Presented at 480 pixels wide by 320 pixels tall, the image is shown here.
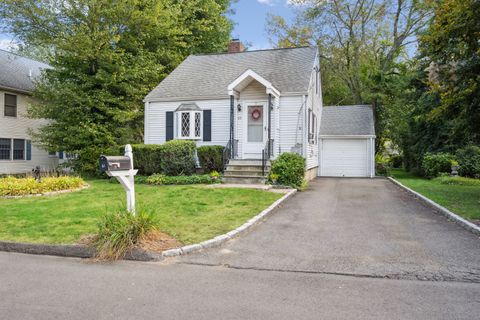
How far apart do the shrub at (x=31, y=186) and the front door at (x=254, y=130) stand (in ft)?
23.8

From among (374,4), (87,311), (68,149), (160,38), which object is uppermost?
(374,4)

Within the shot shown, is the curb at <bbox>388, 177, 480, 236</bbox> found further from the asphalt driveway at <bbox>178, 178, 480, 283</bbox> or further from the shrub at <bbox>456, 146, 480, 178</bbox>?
the shrub at <bbox>456, 146, 480, 178</bbox>

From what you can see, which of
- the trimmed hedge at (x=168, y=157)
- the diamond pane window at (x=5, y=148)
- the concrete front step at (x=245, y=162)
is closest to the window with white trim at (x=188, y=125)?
the trimmed hedge at (x=168, y=157)

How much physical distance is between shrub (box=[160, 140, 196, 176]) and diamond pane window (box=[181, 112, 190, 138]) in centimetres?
184

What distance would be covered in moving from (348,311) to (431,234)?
14.0ft

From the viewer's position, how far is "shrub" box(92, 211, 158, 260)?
18.8ft

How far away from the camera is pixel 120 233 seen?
588cm

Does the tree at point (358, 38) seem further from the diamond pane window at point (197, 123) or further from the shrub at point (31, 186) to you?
the shrub at point (31, 186)

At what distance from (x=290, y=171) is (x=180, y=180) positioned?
431cm

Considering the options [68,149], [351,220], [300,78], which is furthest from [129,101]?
[351,220]

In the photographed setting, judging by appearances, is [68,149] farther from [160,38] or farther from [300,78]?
[300,78]

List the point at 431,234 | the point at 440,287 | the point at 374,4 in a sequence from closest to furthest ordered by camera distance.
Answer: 1. the point at 440,287
2. the point at 431,234
3. the point at 374,4

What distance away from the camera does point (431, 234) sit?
23.6ft

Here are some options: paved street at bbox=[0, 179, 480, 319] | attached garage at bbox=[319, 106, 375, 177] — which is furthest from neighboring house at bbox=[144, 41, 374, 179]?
paved street at bbox=[0, 179, 480, 319]
